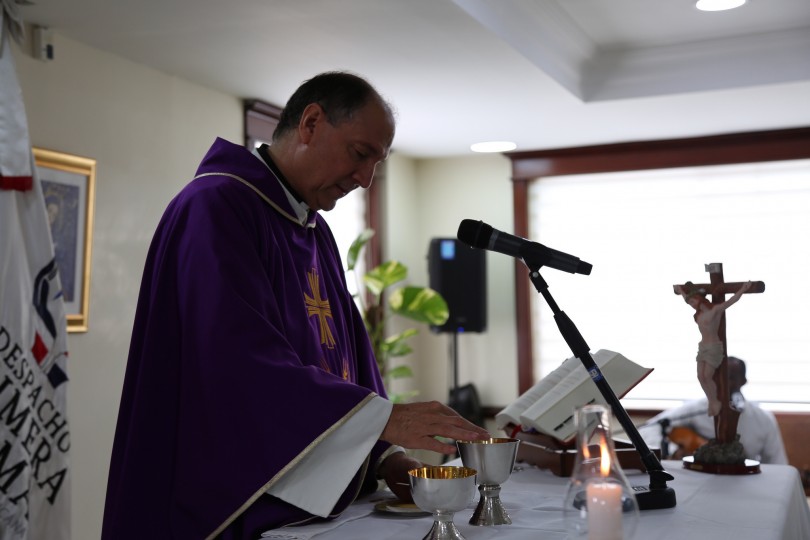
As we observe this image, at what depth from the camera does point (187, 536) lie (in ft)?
5.43

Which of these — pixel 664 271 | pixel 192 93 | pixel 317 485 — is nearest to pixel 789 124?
pixel 664 271

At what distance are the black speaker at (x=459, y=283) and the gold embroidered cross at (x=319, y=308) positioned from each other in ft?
14.2

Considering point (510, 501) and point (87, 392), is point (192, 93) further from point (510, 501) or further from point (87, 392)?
point (510, 501)

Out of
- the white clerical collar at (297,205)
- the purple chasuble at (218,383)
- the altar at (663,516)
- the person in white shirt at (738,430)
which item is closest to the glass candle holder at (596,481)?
the altar at (663,516)

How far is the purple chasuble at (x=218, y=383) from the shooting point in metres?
1.62

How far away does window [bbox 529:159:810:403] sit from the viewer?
6145mm

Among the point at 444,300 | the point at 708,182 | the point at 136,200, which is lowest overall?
the point at 444,300

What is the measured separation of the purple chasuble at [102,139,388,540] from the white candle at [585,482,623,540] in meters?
0.57

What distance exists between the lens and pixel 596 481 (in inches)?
45.4

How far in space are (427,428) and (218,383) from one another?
0.39m

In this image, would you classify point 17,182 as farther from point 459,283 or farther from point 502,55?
point 459,283

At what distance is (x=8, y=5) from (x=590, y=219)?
14.6ft

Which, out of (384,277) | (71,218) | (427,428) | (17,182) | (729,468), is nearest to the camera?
(427,428)

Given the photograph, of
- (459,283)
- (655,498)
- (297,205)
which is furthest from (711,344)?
(459,283)
